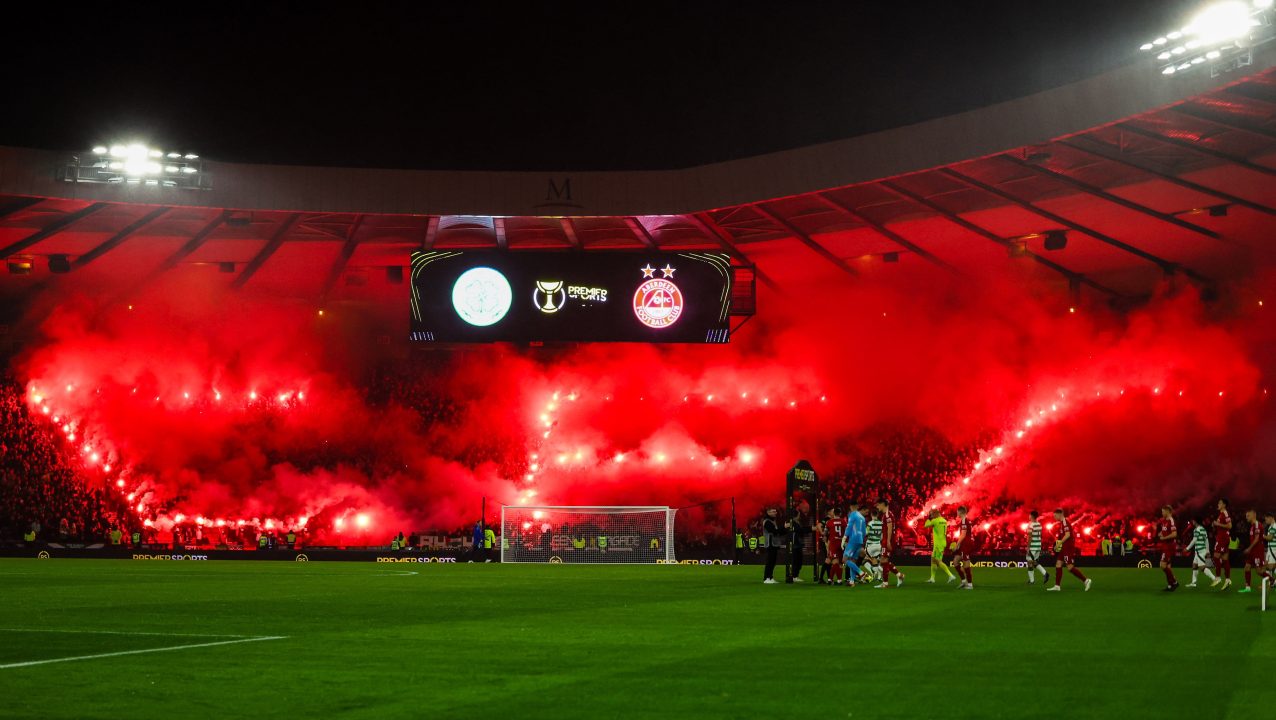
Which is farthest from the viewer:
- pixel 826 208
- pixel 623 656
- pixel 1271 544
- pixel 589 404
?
pixel 589 404

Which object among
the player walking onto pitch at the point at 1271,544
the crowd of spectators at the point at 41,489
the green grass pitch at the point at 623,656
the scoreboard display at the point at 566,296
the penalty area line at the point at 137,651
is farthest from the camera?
the crowd of spectators at the point at 41,489

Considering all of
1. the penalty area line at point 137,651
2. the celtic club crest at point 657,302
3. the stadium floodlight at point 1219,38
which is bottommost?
the penalty area line at point 137,651

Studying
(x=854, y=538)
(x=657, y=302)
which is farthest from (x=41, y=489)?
(x=854, y=538)

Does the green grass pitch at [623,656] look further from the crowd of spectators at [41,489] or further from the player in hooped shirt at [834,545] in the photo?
the crowd of spectators at [41,489]

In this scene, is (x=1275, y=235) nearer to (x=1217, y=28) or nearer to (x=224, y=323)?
(x=1217, y=28)

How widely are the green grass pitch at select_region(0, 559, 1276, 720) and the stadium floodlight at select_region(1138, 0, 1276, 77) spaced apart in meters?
10.0

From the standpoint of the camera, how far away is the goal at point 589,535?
121 ft

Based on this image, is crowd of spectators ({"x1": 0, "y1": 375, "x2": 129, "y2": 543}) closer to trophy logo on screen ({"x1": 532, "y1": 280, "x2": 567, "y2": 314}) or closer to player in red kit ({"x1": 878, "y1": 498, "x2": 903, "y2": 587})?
trophy logo on screen ({"x1": 532, "y1": 280, "x2": 567, "y2": 314})

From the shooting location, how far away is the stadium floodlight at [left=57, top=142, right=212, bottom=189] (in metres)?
29.5

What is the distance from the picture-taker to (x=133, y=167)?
2959 centimetres

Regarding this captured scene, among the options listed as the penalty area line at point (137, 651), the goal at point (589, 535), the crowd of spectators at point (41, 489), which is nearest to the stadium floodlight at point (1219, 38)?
the penalty area line at point (137, 651)

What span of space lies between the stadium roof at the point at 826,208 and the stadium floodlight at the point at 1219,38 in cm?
68

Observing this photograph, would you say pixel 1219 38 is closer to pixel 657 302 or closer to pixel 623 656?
pixel 657 302

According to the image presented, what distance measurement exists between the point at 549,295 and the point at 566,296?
44 cm
